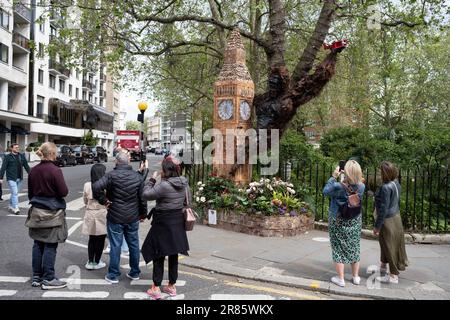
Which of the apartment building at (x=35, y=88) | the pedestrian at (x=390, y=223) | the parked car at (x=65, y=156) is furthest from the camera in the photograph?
the apartment building at (x=35, y=88)

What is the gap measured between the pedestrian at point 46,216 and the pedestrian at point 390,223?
14.0 feet

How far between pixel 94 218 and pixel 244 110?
543cm

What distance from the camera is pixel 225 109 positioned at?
10492 mm

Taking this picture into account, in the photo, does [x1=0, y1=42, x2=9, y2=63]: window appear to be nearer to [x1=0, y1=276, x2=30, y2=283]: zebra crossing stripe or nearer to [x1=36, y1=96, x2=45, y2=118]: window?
[x1=36, y1=96, x2=45, y2=118]: window

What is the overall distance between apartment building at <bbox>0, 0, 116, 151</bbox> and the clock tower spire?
1042 cm

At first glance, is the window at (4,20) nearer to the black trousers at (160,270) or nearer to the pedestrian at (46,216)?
the pedestrian at (46,216)

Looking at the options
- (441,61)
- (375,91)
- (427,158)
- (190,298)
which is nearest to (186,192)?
(190,298)

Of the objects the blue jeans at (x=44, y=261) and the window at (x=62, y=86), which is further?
the window at (x=62, y=86)

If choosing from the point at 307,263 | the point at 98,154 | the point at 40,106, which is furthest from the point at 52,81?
the point at 307,263

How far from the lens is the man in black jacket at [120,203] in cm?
548

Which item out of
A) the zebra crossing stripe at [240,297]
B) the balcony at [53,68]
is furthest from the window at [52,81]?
the zebra crossing stripe at [240,297]

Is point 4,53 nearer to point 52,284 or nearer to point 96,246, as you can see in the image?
point 96,246

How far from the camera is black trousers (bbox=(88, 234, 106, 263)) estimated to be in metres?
6.21
